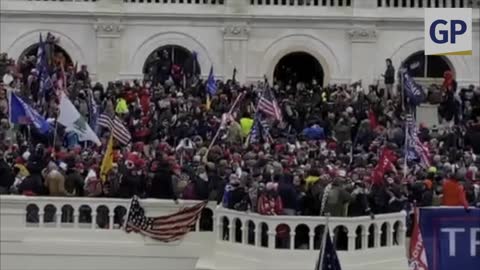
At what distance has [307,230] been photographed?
2959 cm

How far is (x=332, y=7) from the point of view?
52031mm

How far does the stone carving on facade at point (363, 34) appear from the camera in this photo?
51.8 m

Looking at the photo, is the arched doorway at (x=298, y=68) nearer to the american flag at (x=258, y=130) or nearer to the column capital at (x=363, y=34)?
the column capital at (x=363, y=34)

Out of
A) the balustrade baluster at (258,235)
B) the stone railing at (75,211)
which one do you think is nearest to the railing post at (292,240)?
the balustrade baluster at (258,235)

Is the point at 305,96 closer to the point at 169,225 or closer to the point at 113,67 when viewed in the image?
the point at 113,67

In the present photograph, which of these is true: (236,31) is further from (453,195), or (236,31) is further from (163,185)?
(453,195)

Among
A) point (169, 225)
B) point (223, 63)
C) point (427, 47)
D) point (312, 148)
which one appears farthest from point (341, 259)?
point (223, 63)

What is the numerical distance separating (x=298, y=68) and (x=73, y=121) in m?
18.5

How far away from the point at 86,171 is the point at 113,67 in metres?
19.5

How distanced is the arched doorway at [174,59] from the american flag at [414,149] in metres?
15.8

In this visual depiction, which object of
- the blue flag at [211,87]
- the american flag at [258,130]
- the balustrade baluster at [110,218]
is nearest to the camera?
the balustrade baluster at [110,218]

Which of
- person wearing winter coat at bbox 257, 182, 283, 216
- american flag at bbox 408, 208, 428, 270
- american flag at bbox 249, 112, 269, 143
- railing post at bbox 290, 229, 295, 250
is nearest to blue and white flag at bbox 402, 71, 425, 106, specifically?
american flag at bbox 249, 112, 269, 143

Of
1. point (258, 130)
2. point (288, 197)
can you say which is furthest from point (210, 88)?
point (288, 197)

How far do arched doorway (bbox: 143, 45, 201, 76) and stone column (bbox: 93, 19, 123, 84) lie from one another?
2.97 feet
